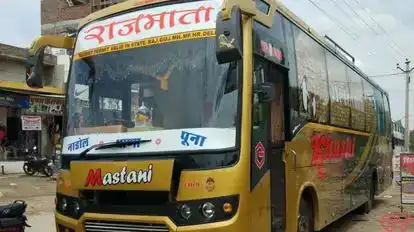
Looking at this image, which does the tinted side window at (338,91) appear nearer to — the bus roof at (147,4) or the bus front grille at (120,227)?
the bus roof at (147,4)

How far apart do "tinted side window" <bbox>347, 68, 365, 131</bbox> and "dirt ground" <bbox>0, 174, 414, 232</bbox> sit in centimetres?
206

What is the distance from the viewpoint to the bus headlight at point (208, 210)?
473 centimetres

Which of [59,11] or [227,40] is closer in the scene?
[227,40]

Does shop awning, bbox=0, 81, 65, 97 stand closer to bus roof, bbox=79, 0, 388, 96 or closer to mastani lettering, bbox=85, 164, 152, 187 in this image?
bus roof, bbox=79, 0, 388, 96

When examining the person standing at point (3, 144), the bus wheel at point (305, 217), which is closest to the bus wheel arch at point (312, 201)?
the bus wheel at point (305, 217)

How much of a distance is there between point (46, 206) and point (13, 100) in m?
9.82

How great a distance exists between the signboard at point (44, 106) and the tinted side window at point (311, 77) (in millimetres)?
15597

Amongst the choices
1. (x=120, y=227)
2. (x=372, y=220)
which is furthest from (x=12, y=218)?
(x=372, y=220)

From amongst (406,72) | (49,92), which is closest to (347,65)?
(49,92)

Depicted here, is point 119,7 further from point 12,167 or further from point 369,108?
point 12,167

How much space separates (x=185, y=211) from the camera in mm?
4785

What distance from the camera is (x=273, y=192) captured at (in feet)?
19.0

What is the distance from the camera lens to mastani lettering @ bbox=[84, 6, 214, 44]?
5.25 meters

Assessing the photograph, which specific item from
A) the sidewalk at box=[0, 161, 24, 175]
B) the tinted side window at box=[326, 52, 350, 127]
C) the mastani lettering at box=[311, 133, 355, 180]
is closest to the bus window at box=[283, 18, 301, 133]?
the mastani lettering at box=[311, 133, 355, 180]
